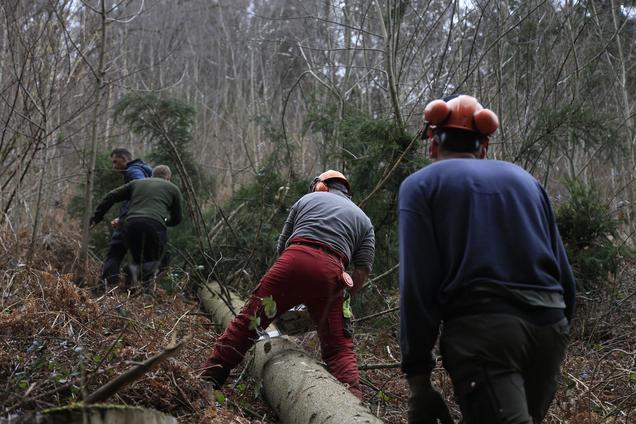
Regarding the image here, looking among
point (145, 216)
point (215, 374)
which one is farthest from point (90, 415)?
point (145, 216)

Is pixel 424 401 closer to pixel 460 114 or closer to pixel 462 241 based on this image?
pixel 462 241

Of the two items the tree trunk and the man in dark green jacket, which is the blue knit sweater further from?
the tree trunk

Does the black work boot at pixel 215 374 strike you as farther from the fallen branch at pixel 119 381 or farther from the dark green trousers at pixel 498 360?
the dark green trousers at pixel 498 360

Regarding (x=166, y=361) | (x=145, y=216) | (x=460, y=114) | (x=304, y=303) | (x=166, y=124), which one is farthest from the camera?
(x=166, y=124)

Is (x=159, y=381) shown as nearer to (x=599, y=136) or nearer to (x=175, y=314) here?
(x=175, y=314)

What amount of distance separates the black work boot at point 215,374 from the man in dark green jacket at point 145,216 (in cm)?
323

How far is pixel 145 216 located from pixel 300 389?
14.4 ft

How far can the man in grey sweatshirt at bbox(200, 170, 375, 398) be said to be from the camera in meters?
4.48

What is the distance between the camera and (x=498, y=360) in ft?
7.64

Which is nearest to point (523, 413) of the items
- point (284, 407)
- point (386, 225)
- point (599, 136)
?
point (284, 407)

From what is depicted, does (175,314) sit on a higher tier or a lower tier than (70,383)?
lower

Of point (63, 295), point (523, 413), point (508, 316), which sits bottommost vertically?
point (63, 295)

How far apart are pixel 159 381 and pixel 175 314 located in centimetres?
280

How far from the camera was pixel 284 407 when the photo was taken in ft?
12.9
